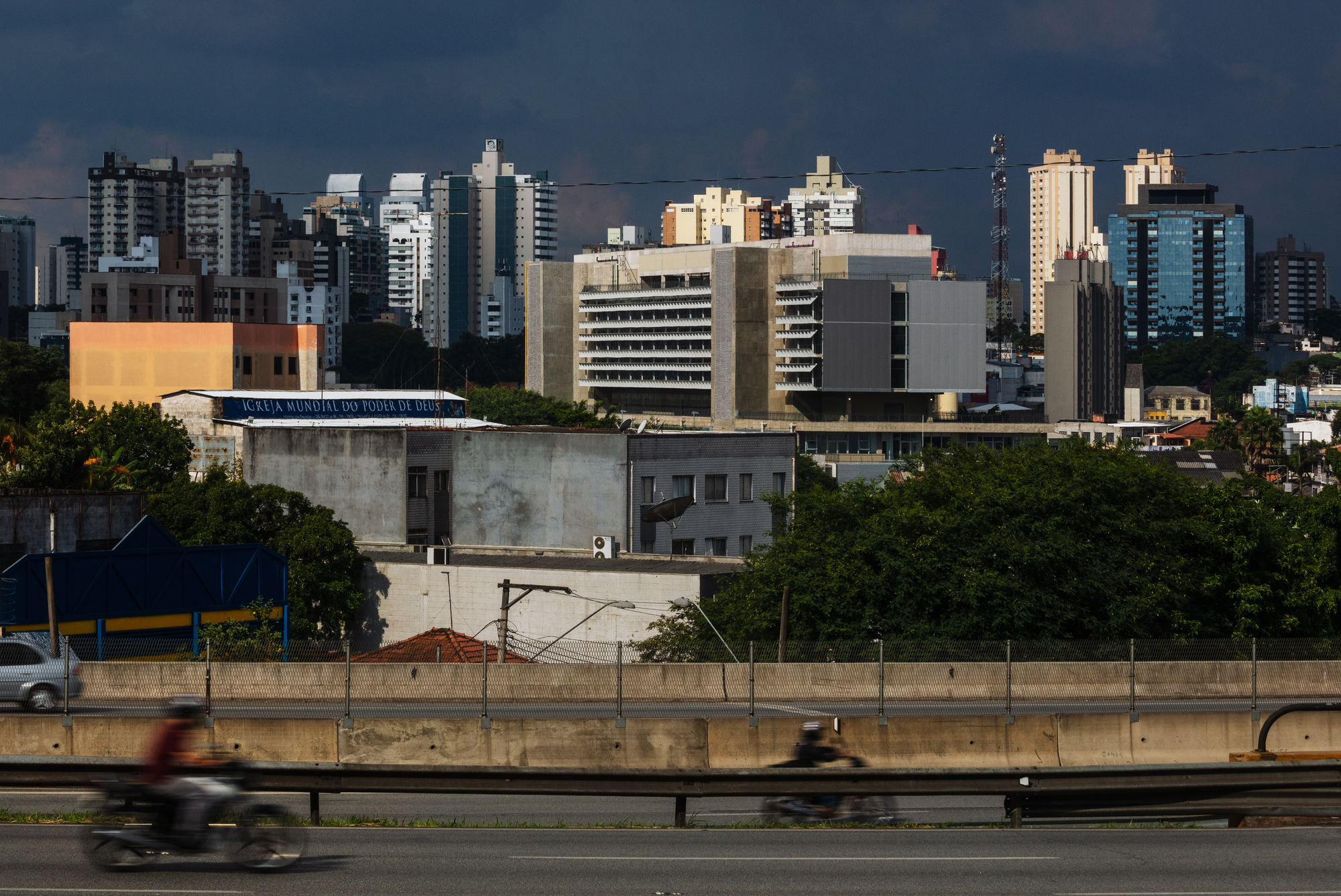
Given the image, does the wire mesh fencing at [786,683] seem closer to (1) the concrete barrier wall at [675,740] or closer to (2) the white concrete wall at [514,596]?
(1) the concrete barrier wall at [675,740]

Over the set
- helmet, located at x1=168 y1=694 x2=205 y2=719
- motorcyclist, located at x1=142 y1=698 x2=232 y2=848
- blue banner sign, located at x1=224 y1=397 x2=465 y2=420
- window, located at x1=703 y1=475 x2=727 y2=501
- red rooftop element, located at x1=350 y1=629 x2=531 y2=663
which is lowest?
red rooftop element, located at x1=350 y1=629 x2=531 y2=663

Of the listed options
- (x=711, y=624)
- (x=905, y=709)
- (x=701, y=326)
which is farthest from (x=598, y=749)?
(x=701, y=326)

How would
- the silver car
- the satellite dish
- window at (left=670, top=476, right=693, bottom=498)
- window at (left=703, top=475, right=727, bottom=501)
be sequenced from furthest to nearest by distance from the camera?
1. window at (left=703, top=475, right=727, bottom=501)
2. window at (left=670, top=476, right=693, bottom=498)
3. the satellite dish
4. the silver car

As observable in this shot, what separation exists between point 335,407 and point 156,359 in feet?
187

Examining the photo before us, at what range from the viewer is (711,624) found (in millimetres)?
36656

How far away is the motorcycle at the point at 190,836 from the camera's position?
12805mm

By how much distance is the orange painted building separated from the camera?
138 metres

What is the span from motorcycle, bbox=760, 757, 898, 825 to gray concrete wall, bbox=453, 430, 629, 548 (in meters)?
38.6

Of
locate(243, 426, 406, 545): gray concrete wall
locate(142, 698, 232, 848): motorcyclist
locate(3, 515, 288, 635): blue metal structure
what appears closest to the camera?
locate(142, 698, 232, 848): motorcyclist

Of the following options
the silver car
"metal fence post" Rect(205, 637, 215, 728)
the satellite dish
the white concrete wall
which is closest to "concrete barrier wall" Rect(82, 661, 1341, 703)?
the silver car

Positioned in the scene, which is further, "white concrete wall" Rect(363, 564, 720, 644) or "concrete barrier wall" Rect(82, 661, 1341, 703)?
"white concrete wall" Rect(363, 564, 720, 644)

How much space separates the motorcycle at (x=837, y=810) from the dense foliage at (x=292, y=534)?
109 feet

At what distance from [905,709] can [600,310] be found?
567ft

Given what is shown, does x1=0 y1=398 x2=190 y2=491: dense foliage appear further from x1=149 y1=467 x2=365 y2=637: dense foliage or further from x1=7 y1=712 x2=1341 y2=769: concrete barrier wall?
x1=7 y1=712 x2=1341 y2=769: concrete barrier wall
